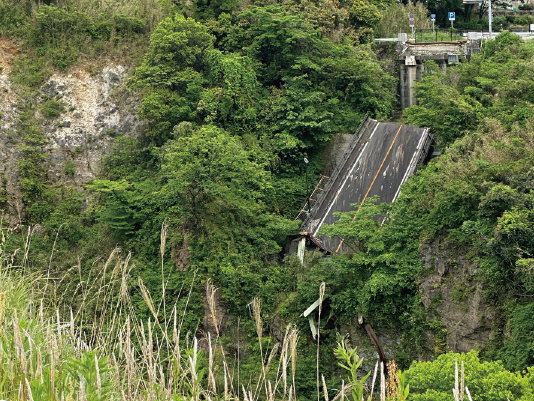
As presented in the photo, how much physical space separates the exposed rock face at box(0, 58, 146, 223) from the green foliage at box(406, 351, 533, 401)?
19491 millimetres

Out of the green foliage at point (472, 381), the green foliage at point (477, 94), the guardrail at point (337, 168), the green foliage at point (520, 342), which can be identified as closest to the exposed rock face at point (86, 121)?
the guardrail at point (337, 168)

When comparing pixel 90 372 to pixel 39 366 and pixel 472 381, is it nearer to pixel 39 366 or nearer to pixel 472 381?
pixel 39 366

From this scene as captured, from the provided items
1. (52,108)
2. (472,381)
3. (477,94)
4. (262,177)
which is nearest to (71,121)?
(52,108)

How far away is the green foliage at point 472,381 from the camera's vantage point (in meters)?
10.8

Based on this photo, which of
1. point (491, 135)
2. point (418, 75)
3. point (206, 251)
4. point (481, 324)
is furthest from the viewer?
point (418, 75)

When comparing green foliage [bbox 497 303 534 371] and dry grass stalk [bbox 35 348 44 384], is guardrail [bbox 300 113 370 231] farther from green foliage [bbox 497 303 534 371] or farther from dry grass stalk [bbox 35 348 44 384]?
dry grass stalk [bbox 35 348 44 384]

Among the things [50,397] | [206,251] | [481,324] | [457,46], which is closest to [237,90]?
[206,251]

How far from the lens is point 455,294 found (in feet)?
57.0

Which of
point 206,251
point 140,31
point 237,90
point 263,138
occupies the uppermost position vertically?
point 140,31

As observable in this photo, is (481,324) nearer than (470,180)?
Yes

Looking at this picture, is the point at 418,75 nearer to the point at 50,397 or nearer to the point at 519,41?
the point at 519,41

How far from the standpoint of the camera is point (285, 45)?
1170 inches

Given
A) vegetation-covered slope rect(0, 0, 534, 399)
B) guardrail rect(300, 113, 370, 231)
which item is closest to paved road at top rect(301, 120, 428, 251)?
guardrail rect(300, 113, 370, 231)

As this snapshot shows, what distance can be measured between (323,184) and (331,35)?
789cm
